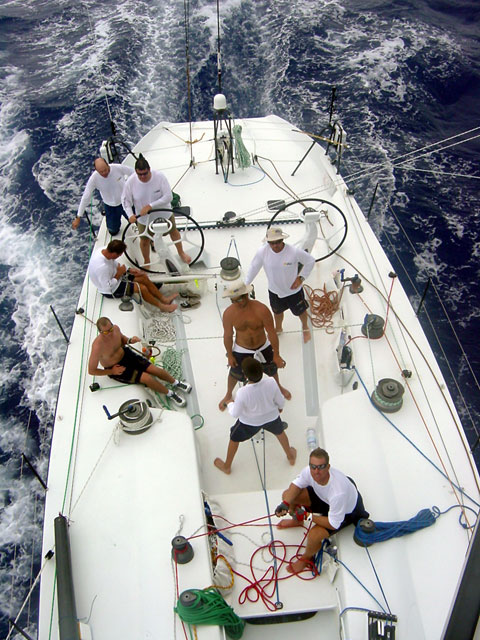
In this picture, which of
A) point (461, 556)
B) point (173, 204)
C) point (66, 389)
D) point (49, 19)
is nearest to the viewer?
point (461, 556)

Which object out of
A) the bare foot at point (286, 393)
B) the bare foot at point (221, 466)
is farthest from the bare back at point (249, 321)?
the bare foot at point (221, 466)

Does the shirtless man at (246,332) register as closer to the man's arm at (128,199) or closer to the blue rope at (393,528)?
the blue rope at (393,528)

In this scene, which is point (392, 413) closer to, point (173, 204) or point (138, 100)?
point (173, 204)

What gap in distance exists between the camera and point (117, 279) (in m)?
4.07

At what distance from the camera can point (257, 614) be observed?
280cm

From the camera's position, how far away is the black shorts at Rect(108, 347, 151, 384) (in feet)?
11.7

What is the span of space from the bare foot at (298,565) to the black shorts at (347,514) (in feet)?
0.99

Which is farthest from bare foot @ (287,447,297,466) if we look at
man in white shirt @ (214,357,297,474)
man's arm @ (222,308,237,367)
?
man's arm @ (222,308,237,367)

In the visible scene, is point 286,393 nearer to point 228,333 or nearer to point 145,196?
point 228,333

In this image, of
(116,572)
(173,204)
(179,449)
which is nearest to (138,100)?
(173,204)

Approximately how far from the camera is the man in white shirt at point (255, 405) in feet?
9.37

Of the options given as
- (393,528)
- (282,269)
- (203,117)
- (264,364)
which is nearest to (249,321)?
(264,364)

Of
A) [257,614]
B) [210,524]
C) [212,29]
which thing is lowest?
[257,614]

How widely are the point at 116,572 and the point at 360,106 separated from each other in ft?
28.1
